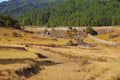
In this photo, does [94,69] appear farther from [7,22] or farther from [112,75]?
[7,22]

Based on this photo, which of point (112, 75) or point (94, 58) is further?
point (94, 58)

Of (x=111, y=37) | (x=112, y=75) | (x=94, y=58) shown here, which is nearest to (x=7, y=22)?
(x=111, y=37)

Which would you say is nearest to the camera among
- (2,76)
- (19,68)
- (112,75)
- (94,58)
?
(2,76)

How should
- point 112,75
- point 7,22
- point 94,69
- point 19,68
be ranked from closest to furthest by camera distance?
point 112,75, point 19,68, point 94,69, point 7,22

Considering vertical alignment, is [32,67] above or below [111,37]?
above

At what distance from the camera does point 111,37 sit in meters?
162

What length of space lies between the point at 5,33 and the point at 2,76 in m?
94.0

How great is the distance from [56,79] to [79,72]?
8.02m

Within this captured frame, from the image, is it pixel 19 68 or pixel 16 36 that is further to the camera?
pixel 16 36

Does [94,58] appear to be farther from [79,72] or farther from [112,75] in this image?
[112,75]

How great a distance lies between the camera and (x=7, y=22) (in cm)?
15950

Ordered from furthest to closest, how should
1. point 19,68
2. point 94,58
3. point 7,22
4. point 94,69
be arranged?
point 7,22, point 94,58, point 94,69, point 19,68

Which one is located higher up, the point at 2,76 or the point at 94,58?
the point at 2,76

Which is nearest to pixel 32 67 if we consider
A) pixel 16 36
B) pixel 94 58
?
pixel 94 58
